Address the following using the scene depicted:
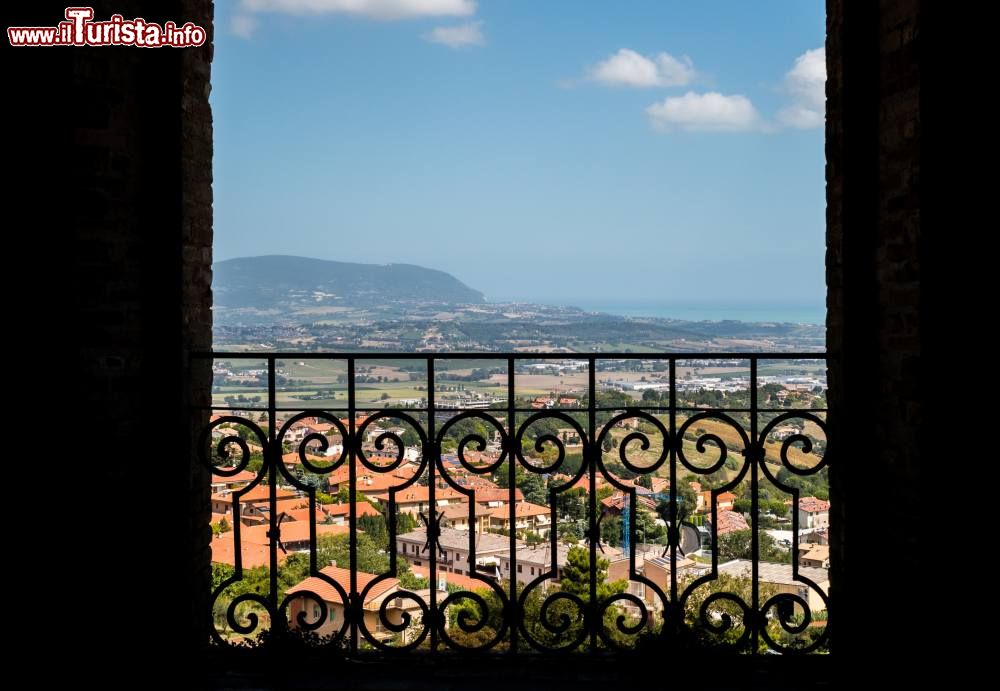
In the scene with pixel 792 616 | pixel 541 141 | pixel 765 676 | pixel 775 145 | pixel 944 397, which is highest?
pixel 541 141

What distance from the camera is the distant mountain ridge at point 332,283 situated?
268 inches

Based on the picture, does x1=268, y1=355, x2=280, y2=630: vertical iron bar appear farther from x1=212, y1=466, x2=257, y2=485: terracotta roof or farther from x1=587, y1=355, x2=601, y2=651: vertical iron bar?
x1=587, y1=355, x2=601, y2=651: vertical iron bar

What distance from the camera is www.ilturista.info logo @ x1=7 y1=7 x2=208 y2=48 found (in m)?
2.75

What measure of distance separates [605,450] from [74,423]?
1.81 m

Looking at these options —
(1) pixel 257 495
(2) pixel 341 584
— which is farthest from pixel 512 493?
(1) pixel 257 495

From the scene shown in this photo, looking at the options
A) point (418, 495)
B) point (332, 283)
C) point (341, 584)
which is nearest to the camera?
point (341, 584)

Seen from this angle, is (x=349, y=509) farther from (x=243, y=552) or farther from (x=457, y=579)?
(x=457, y=579)

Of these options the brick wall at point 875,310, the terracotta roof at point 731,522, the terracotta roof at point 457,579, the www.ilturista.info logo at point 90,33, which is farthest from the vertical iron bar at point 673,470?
the www.ilturista.info logo at point 90,33

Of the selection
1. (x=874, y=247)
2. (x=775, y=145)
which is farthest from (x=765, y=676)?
(x=775, y=145)

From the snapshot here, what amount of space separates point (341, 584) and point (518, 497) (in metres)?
0.72

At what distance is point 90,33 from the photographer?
9.07 ft

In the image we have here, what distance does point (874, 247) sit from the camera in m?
2.74

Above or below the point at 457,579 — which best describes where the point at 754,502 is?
above

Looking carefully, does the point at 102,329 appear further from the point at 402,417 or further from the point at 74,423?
the point at 402,417
